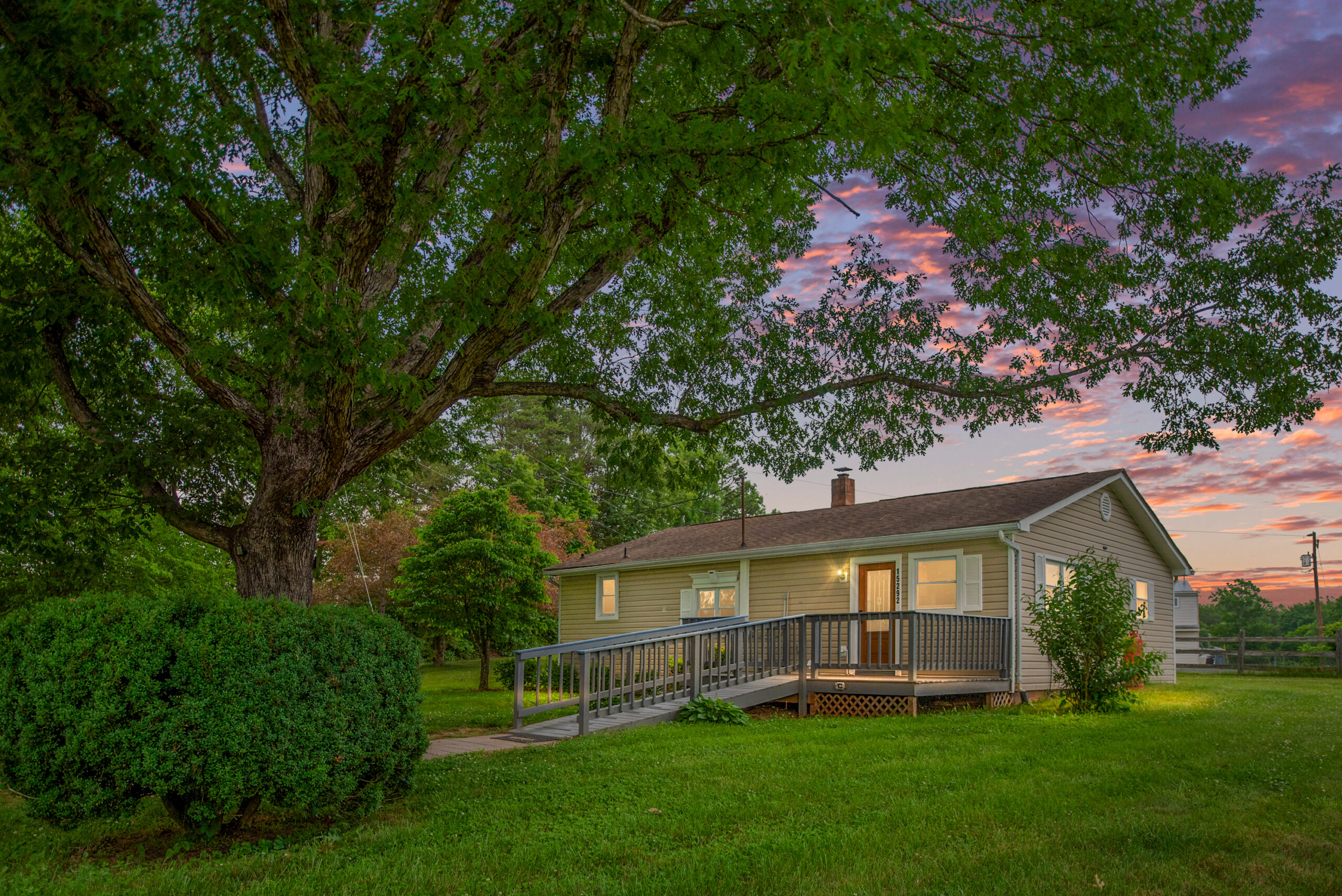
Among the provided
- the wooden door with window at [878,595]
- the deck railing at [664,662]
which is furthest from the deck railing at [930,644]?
the wooden door with window at [878,595]

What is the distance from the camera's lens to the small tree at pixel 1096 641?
448 inches

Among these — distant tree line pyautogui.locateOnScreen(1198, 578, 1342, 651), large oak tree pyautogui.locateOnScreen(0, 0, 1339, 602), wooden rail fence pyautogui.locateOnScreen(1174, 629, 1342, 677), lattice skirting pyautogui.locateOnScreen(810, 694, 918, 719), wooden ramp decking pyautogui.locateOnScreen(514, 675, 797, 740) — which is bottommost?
distant tree line pyautogui.locateOnScreen(1198, 578, 1342, 651)

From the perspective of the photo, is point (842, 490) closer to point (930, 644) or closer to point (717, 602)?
point (717, 602)

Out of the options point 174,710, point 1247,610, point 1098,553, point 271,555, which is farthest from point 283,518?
point 1247,610

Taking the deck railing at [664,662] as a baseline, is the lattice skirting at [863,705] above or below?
below

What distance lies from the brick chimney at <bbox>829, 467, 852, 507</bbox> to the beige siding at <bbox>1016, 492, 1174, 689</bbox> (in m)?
5.67

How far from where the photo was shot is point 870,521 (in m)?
17.3

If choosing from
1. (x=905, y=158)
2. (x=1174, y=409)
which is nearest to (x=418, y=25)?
(x=905, y=158)

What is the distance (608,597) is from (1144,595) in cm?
1225

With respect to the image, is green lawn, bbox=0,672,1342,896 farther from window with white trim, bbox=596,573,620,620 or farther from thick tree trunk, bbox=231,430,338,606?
window with white trim, bbox=596,573,620,620

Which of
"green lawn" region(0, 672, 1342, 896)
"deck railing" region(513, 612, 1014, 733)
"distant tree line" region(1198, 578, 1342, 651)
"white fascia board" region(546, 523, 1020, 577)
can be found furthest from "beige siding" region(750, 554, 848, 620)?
"distant tree line" region(1198, 578, 1342, 651)

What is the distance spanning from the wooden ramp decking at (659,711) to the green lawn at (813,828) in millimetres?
1604

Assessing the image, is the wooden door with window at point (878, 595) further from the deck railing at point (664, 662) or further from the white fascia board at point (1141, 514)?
the white fascia board at point (1141, 514)

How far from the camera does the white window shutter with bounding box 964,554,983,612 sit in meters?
14.4
